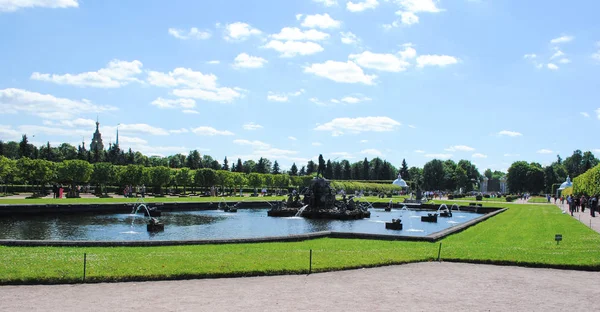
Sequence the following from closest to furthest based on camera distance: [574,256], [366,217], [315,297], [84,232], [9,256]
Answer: [315,297]
[9,256]
[574,256]
[84,232]
[366,217]

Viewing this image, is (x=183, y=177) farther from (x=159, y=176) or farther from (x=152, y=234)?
(x=152, y=234)

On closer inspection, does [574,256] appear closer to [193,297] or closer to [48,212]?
[193,297]

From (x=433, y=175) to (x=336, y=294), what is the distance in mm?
143213

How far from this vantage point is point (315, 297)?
35.5ft

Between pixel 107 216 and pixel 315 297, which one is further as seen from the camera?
pixel 107 216

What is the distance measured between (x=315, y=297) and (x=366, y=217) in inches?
1250

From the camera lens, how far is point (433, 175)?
149 meters

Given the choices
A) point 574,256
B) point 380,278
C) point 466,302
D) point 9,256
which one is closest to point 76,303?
point 9,256

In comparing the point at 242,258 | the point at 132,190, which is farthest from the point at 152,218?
the point at 132,190

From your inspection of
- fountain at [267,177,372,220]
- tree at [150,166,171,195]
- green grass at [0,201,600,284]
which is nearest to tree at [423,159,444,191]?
tree at [150,166,171,195]

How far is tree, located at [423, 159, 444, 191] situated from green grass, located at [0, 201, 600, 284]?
428 feet

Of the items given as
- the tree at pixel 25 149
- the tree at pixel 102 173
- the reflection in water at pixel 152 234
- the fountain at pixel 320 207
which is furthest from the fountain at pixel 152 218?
the tree at pixel 25 149

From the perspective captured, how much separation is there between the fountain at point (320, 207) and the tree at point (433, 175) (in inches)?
4302

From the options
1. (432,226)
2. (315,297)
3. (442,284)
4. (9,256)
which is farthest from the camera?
(432,226)
